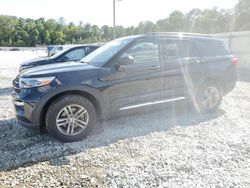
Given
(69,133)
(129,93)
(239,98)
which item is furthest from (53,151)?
(239,98)

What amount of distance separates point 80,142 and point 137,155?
1.05 metres

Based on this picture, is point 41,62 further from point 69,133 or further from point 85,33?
point 85,33

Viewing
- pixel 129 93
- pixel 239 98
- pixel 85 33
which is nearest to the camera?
pixel 129 93

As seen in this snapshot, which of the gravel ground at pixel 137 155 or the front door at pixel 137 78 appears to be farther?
the front door at pixel 137 78

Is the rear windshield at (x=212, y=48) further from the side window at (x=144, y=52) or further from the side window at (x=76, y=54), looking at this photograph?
the side window at (x=76, y=54)

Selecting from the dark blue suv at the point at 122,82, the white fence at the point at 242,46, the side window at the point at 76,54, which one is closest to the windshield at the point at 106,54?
the dark blue suv at the point at 122,82

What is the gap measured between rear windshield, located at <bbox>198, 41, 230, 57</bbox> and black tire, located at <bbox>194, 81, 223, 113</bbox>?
2.18 feet

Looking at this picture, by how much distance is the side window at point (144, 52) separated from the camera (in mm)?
4504

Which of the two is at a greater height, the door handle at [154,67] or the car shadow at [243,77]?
the door handle at [154,67]

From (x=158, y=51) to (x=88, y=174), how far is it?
2756 millimetres

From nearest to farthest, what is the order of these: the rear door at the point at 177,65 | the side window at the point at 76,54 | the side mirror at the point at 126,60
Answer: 1. the side mirror at the point at 126,60
2. the rear door at the point at 177,65
3. the side window at the point at 76,54

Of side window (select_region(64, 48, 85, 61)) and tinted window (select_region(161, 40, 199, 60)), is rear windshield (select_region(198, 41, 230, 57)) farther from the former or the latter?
side window (select_region(64, 48, 85, 61))

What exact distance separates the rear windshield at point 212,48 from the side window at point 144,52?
1.29 metres

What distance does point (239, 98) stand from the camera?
706 cm
